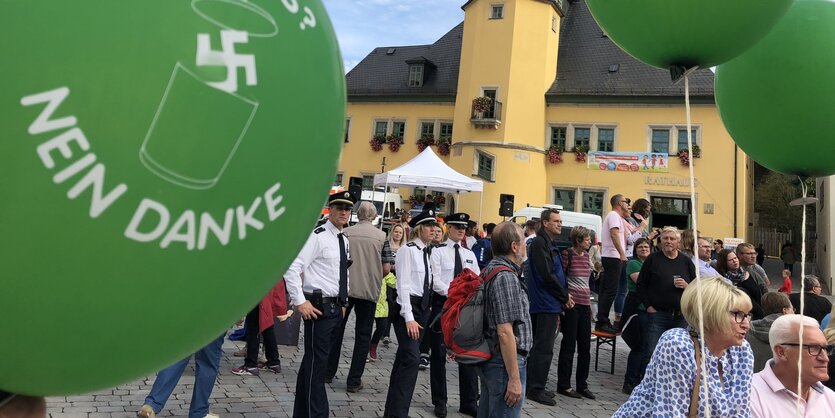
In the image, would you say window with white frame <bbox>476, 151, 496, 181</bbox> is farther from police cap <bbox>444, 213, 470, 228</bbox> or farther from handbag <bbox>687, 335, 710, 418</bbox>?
handbag <bbox>687, 335, 710, 418</bbox>

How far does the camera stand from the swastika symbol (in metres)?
1.14

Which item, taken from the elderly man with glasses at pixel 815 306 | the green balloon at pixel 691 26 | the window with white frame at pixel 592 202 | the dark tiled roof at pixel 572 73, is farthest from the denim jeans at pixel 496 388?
the window with white frame at pixel 592 202

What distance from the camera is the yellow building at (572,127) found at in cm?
2539

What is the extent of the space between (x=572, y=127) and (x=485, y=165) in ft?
14.4

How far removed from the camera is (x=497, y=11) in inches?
1083

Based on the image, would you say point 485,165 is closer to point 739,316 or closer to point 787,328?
point 787,328

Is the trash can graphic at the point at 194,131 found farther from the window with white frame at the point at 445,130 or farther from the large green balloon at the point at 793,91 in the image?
the window with white frame at the point at 445,130

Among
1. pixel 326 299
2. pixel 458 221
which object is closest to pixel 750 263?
pixel 458 221

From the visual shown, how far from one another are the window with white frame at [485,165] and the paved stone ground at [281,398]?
19932 mm

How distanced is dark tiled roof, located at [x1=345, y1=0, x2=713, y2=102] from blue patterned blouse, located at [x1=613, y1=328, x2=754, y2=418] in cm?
2328

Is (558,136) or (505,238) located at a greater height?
(558,136)

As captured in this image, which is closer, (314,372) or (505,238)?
(505,238)

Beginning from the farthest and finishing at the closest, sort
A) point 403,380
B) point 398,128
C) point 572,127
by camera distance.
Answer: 1. point 398,128
2. point 572,127
3. point 403,380

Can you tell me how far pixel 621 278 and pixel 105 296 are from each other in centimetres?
832
